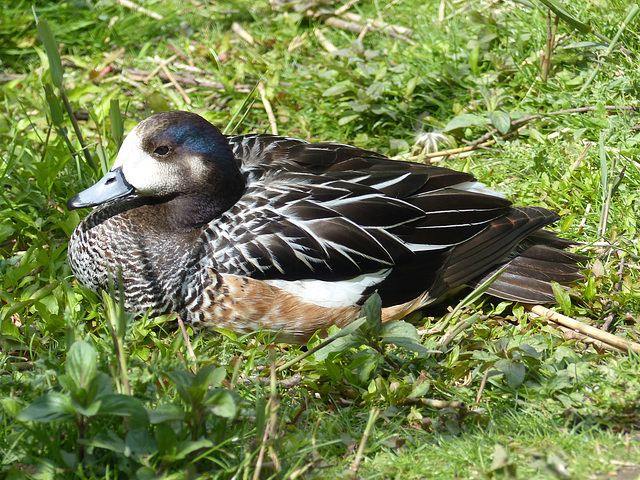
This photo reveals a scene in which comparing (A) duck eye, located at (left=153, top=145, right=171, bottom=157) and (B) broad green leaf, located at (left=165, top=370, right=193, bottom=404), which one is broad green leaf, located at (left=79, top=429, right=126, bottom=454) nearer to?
(B) broad green leaf, located at (left=165, top=370, right=193, bottom=404)

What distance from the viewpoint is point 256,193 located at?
3105 mm

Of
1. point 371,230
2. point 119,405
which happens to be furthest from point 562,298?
point 119,405

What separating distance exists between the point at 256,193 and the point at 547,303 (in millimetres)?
1354

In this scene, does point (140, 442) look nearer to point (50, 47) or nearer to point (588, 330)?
point (588, 330)

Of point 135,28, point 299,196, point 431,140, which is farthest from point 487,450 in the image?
point 135,28

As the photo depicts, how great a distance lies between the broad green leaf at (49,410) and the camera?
6.05 feet

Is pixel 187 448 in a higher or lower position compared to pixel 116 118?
lower

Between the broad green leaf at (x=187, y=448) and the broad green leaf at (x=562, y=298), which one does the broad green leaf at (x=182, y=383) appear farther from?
the broad green leaf at (x=562, y=298)

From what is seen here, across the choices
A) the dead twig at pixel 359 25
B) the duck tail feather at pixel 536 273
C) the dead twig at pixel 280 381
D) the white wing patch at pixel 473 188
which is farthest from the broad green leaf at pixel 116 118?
the dead twig at pixel 359 25

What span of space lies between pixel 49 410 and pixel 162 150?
1438 mm

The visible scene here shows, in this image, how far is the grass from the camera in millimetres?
2008

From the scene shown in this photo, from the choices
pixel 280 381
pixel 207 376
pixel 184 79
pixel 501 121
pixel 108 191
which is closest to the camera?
pixel 207 376

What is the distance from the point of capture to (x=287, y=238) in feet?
9.55

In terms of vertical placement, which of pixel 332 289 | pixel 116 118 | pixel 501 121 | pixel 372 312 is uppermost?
pixel 116 118
